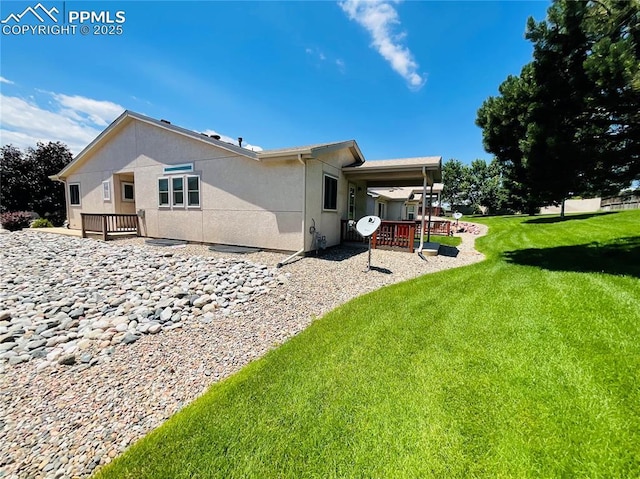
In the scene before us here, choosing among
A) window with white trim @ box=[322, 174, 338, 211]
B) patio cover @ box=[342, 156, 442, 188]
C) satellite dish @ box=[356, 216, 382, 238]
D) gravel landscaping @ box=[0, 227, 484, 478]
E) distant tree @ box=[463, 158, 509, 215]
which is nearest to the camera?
gravel landscaping @ box=[0, 227, 484, 478]

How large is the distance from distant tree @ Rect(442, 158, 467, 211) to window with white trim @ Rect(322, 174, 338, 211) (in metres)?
39.9

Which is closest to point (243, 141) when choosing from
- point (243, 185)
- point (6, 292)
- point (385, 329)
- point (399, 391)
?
point (243, 185)

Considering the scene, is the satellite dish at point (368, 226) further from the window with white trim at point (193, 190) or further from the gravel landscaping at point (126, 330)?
the window with white trim at point (193, 190)

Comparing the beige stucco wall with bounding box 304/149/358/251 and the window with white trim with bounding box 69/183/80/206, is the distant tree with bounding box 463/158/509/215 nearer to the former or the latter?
the beige stucco wall with bounding box 304/149/358/251

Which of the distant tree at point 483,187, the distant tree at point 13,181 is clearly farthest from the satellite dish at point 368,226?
the distant tree at point 483,187

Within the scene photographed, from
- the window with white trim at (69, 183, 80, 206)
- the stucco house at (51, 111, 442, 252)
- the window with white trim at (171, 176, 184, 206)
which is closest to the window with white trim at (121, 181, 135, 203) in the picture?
the stucco house at (51, 111, 442, 252)

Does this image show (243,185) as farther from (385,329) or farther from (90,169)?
(90,169)

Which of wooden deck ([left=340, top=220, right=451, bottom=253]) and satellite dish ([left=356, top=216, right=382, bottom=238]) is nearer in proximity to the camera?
satellite dish ([left=356, top=216, right=382, bottom=238])

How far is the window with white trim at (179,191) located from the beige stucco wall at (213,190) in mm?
242

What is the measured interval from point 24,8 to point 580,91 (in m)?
15.0

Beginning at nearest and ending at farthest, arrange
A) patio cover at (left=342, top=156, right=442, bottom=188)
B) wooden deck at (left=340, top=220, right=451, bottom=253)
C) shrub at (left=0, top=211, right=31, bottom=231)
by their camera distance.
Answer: patio cover at (left=342, top=156, right=442, bottom=188) → wooden deck at (left=340, top=220, right=451, bottom=253) → shrub at (left=0, top=211, right=31, bottom=231)

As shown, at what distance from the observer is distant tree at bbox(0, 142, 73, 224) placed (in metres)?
18.0

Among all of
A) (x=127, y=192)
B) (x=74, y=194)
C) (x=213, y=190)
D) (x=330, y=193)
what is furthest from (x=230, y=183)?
(x=74, y=194)

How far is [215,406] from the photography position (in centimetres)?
256
